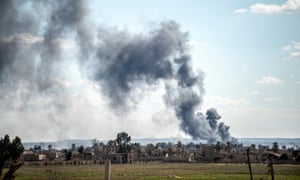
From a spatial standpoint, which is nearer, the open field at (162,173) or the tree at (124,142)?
the open field at (162,173)

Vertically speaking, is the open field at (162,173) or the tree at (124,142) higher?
the tree at (124,142)

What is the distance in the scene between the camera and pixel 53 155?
133500 mm

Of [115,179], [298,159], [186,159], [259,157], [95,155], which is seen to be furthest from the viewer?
[95,155]

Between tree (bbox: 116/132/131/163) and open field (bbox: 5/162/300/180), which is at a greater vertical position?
tree (bbox: 116/132/131/163)

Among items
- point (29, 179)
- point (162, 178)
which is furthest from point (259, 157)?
point (29, 179)

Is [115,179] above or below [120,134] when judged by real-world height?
below

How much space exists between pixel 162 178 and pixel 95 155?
248 feet

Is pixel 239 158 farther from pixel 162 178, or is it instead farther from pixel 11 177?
pixel 11 177

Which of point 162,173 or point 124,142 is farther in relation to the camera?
point 124,142

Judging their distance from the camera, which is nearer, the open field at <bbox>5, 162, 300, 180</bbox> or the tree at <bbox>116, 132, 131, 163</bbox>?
the open field at <bbox>5, 162, 300, 180</bbox>

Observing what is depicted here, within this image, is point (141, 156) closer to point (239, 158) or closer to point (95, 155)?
point (95, 155)

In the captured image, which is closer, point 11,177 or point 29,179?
point 11,177

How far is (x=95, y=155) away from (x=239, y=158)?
162 ft

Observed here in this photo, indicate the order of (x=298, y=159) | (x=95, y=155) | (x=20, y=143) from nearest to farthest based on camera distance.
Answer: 1. (x=20, y=143)
2. (x=298, y=159)
3. (x=95, y=155)
